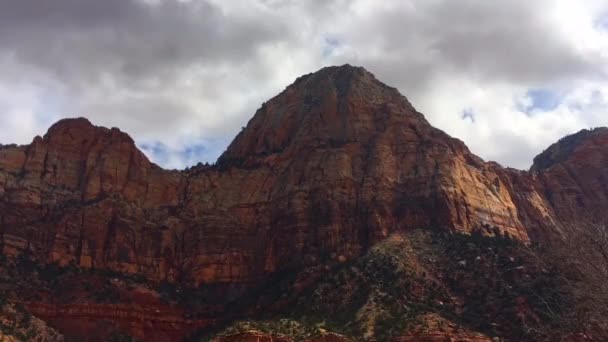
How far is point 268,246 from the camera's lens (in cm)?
12762

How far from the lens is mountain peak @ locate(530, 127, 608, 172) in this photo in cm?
16162

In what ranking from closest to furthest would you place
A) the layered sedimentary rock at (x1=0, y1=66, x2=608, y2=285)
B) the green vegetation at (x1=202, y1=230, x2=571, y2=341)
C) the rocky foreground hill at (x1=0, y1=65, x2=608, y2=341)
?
the green vegetation at (x1=202, y1=230, x2=571, y2=341) < the rocky foreground hill at (x1=0, y1=65, x2=608, y2=341) < the layered sedimentary rock at (x1=0, y1=66, x2=608, y2=285)

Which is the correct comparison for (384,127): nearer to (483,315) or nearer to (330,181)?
(330,181)

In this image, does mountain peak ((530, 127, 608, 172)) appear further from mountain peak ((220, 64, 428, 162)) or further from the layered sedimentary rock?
mountain peak ((220, 64, 428, 162))

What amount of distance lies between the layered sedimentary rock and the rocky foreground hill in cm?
29

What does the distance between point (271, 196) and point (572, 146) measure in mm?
73826

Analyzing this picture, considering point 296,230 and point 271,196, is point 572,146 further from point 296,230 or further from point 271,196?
point 296,230

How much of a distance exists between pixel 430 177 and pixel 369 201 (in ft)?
34.9

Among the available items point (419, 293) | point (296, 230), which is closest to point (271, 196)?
point (296, 230)

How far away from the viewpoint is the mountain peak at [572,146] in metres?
162

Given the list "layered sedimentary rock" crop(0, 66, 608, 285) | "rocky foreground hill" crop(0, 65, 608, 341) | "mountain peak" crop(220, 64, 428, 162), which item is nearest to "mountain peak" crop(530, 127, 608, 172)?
"rocky foreground hill" crop(0, 65, 608, 341)

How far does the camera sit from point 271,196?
134 meters

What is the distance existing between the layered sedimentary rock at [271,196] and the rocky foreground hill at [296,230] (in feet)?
0.97

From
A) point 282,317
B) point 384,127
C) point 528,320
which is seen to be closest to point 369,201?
point 384,127
